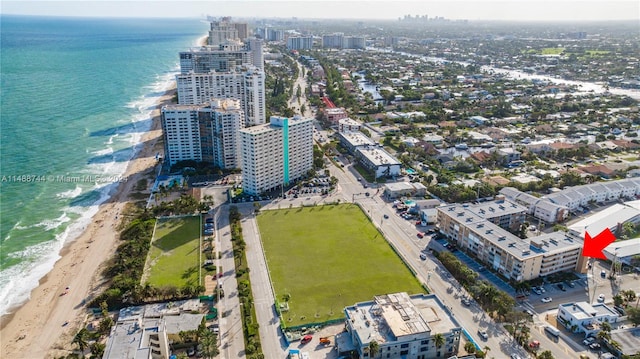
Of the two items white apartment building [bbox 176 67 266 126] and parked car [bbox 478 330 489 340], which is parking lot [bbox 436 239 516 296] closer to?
parked car [bbox 478 330 489 340]

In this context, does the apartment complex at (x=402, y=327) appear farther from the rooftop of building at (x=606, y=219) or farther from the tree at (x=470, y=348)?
the rooftop of building at (x=606, y=219)

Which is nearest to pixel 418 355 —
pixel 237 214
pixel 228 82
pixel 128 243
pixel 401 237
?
pixel 401 237

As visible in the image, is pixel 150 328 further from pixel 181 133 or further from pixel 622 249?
pixel 622 249

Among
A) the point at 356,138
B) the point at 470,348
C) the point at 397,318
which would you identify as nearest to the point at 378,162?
the point at 356,138

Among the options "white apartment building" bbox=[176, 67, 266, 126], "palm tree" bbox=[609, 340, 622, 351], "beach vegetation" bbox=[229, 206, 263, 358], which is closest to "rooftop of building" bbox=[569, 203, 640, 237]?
"palm tree" bbox=[609, 340, 622, 351]

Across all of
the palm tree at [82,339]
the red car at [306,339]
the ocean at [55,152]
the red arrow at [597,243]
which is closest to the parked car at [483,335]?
the red car at [306,339]
